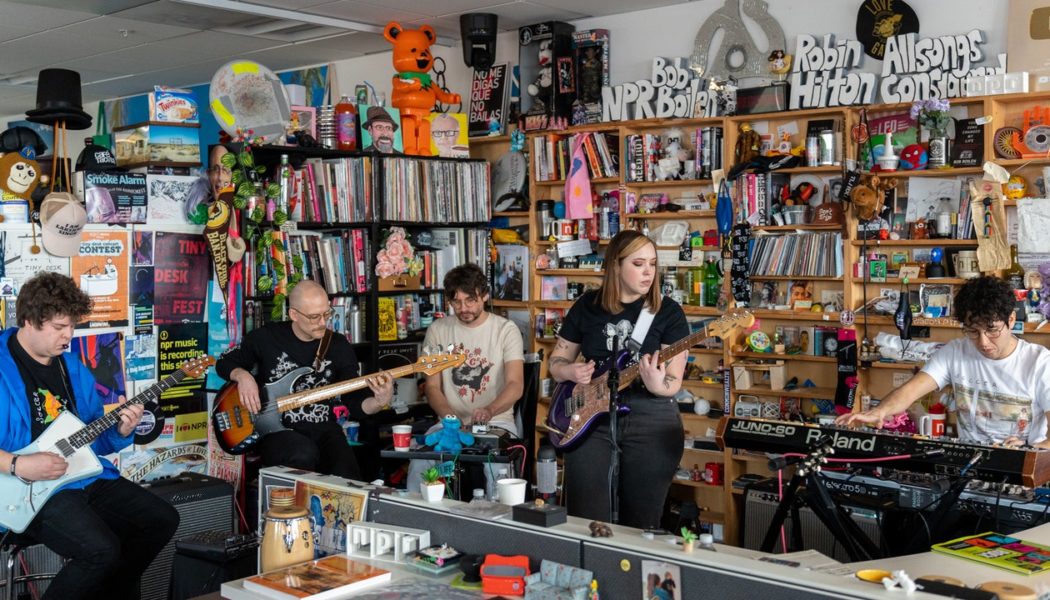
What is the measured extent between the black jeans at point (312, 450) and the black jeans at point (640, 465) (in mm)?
1227

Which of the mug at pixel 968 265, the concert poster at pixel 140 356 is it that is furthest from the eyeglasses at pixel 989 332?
the concert poster at pixel 140 356

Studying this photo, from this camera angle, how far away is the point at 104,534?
3.86m

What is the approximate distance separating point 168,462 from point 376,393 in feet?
4.35

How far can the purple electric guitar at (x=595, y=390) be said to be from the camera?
391cm

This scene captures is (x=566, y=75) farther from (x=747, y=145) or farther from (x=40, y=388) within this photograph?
(x=40, y=388)

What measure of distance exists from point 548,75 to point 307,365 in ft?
8.44

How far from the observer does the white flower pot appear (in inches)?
112

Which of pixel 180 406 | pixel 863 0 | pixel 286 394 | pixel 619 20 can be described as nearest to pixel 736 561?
pixel 286 394

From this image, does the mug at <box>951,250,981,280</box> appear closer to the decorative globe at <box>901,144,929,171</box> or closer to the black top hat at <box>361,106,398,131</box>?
the decorative globe at <box>901,144,929,171</box>

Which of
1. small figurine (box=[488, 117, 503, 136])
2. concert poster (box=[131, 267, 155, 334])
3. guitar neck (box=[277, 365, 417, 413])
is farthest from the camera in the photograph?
small figurine (box=[488, 117, 503, 136])

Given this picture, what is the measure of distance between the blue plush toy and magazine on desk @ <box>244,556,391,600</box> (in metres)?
1.67

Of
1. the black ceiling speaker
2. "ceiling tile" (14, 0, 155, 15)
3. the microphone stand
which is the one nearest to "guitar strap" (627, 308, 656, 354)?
the microphone stand

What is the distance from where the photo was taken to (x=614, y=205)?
6301 mm

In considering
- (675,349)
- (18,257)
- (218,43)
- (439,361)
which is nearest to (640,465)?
(675,349)
